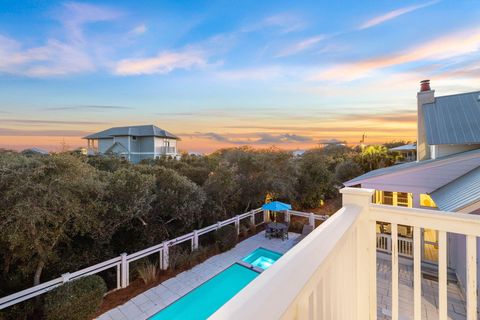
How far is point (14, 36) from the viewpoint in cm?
730

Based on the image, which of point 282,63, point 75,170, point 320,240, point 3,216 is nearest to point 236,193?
point 282,63

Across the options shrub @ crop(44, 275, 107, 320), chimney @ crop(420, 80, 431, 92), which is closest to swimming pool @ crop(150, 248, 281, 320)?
shrub @ crop(44, 275, 107, 320)

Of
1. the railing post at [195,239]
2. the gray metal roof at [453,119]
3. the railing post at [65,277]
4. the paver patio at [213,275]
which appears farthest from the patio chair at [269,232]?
the railing post at [65,277]

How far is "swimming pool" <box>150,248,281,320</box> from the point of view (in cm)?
588

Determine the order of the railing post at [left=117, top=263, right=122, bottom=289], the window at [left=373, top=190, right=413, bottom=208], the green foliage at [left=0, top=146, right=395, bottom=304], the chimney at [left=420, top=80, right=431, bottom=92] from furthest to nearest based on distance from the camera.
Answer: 1. the chimney at [left=420, top=80, right=431, bottom=92]
2. the window at [left=373, top=190, right=413, bottom=208]
3. the railing post at [left=117, top=263, right=122, bottom=289]
4. the green foliage at [left=0, top=146, right=395, bottom=304]

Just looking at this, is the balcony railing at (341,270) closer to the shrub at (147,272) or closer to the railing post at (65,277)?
the railing post at (65,277)

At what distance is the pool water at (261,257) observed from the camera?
8.55 m

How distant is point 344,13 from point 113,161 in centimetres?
1233

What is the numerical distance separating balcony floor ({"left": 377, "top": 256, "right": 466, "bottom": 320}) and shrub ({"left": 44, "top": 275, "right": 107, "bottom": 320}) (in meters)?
6.15

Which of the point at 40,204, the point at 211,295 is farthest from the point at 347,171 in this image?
the point at 40,204

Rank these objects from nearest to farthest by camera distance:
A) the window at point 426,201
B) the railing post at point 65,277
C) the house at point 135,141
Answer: the railing post at point 65,277
the window at point 426,201
the house at point 135,141

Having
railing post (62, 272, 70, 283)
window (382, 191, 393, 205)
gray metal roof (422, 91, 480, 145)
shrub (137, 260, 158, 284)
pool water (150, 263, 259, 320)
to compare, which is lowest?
pool water (150, 263, 259, 320)

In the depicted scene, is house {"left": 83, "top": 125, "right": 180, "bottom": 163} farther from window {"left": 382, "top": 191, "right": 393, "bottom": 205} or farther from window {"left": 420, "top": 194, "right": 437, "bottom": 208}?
window {"left": 420, "top": 194, "right": 437, "bottom": 208}

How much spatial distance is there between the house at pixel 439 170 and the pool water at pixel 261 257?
3.81m
